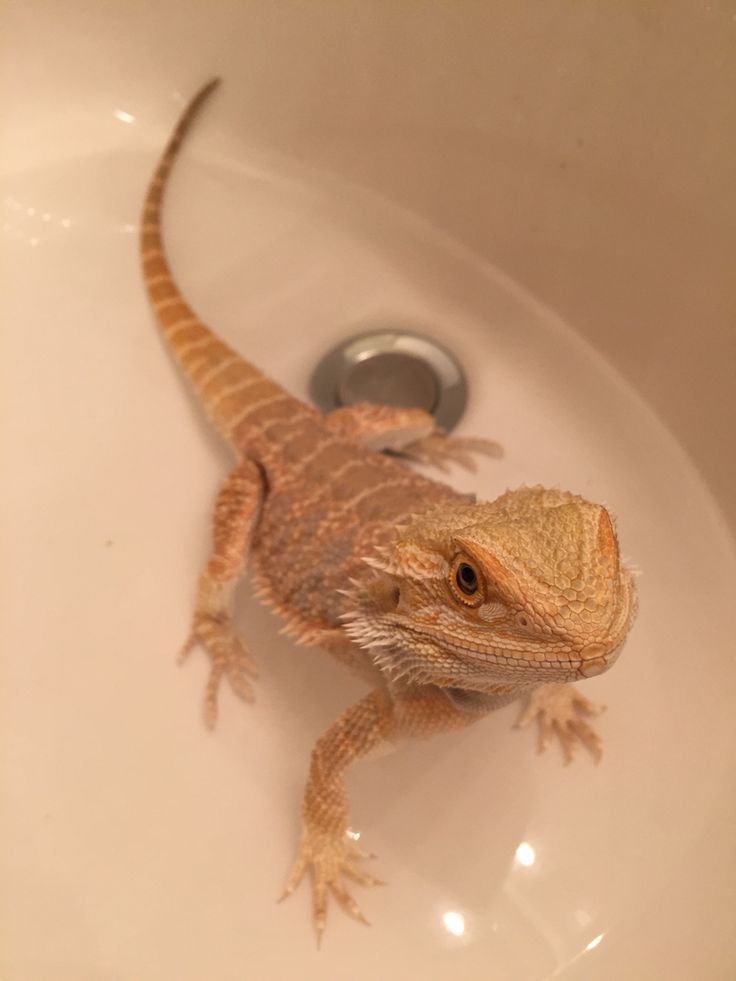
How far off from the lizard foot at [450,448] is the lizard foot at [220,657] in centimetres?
72

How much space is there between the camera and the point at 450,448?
2152mm

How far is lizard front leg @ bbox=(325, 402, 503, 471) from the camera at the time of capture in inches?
78.2

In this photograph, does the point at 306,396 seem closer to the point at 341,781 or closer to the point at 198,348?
the point at 198,348

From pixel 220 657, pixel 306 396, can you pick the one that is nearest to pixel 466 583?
pixel 220 657

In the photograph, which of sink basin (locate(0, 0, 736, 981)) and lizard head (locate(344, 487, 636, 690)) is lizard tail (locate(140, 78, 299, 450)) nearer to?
sink basin (locate(0, 0, 736, 981))

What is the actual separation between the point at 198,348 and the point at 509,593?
4.71 ft

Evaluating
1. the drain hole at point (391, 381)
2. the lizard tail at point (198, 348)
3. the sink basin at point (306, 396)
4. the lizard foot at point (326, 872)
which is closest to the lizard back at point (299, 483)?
the lizard tail at point (198, 348)

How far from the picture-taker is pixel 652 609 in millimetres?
1842

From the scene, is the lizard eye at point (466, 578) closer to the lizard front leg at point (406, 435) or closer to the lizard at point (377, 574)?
the lizard at point (377, 574)

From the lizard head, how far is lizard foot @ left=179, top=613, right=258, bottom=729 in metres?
0.73

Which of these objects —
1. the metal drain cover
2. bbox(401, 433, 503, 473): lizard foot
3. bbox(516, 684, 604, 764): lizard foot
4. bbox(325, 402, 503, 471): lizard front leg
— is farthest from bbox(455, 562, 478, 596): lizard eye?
the metal drain cover

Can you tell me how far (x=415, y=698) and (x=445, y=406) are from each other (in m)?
1.03

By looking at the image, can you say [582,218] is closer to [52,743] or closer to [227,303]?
[227,303]

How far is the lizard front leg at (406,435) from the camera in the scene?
6.52 feet
